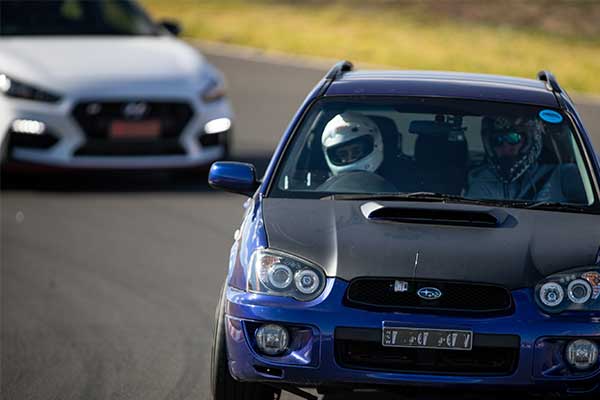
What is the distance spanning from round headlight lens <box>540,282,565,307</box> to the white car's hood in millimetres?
8324

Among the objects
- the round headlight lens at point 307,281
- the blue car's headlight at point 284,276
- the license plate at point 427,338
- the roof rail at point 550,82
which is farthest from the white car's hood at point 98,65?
the license plate at point 427,338

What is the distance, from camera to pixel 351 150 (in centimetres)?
818

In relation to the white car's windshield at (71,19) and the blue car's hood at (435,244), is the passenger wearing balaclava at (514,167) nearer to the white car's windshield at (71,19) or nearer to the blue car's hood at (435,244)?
the blue car's hood at (435,244)

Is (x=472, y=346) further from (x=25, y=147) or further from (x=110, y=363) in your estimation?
(x=25, y=147)

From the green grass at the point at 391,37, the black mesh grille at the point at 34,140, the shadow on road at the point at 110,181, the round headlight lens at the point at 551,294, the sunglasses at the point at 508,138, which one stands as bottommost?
→ the shadow on road at the point at 110,181

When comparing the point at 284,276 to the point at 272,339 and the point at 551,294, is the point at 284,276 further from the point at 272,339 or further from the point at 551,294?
the point at 551,294

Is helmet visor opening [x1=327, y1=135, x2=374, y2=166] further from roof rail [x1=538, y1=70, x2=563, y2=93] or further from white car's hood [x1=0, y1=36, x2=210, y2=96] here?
white car's hood [x1=0, y1=36, x2=210, y2=96]

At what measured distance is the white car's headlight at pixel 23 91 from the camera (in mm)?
14375

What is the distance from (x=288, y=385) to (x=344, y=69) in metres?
2.91

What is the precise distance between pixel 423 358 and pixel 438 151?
1.69 m

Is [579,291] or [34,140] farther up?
[579,291]

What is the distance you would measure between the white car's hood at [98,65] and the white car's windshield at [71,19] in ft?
1.10

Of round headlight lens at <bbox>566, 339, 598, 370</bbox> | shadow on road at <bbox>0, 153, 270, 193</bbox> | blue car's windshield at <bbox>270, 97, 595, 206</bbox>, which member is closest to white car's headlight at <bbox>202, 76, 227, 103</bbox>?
shadow on road at <bbox>0, 153, 270, 193</bbox>

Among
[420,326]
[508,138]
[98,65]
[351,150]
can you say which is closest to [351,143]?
[351,150]
